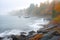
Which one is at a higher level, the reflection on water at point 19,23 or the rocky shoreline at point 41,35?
the reflection on water at point 19,23

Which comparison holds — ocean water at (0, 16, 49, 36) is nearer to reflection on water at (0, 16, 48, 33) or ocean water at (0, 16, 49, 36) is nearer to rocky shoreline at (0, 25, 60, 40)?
reflection on water at (0, 16, 48, 33)

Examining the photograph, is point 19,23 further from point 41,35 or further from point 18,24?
point 41,35

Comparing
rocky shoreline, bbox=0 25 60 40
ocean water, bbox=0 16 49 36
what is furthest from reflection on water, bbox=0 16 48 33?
rocky shoreline, bbox=0 25 60 40

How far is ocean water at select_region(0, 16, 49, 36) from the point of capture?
3.16 metres

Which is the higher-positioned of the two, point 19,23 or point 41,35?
point 19,23

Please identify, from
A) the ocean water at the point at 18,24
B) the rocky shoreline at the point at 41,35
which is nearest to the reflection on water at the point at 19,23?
the ocean water at the point at 18,24

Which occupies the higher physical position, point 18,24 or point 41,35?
point 18,24

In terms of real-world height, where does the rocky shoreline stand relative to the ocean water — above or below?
below

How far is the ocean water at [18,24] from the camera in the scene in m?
3.16

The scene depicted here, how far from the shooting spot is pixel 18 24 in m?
3.24

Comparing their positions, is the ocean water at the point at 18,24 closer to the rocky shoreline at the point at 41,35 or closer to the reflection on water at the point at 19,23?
the reflection on water at the point at 19,23

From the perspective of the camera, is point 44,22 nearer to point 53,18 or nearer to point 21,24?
point 53,18

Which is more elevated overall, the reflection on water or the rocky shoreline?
the reflection on water

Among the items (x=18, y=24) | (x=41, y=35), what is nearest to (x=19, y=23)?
(x=18, y=24)
